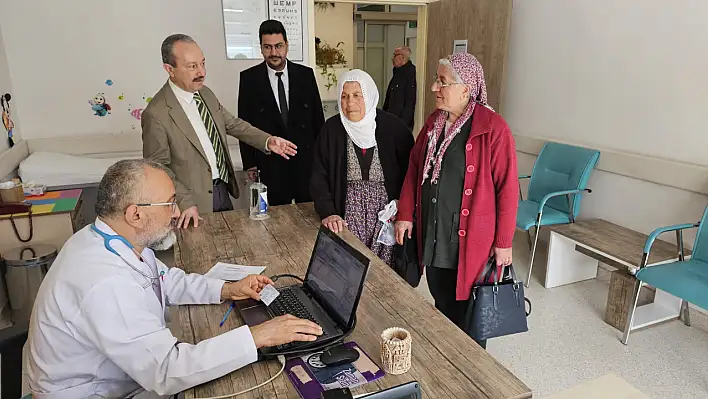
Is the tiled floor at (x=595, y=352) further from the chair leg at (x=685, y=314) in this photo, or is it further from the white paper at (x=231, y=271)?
the white paper at (x=231, y=271)

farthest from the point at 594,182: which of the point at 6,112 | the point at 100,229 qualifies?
the point at 6,112

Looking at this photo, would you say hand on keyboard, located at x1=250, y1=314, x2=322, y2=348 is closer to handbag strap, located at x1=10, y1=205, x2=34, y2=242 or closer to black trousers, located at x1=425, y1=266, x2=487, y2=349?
black trousers, located at x1=425, y1=266, x2=487, y2=349

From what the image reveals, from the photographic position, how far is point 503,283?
1.96 meters

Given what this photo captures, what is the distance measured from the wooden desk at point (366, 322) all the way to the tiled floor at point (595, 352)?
3.96 ft

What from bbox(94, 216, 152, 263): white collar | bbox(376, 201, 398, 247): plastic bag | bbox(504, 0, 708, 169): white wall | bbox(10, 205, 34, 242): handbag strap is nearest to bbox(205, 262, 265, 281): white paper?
bbox(94, 216, 152, 263): white collar

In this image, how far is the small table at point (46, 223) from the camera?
2.70m

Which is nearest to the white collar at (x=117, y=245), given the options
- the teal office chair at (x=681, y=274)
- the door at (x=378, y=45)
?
the teal office chair at (x=681, y=274)

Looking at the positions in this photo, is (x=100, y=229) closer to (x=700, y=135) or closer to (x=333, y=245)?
(x=333, y=245)

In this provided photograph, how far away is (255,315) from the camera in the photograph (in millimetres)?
1377

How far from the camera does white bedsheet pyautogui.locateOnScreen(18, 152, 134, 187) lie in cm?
332

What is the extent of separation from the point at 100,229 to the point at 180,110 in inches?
48.2

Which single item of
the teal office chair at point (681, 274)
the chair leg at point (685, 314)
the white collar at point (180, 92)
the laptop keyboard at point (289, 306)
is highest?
the white collar at point (180, 92)

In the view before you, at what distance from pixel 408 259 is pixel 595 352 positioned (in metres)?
1.23

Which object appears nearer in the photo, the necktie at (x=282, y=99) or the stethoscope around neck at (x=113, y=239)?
the stethoscope around neck at (x=113, y=239)
